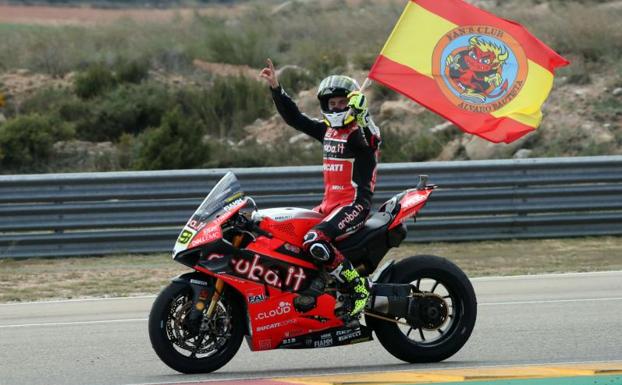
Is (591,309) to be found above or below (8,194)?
above

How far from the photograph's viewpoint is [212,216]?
7906mm

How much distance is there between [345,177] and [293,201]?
7103 millimetres

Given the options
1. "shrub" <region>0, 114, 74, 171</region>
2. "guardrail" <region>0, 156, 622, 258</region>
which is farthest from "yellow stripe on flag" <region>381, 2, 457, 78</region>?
"shrub" <region>0, 114, 74, 171</region>

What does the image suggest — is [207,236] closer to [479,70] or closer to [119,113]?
[479,70]

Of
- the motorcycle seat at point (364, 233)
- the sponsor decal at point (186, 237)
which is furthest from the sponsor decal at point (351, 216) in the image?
the sponsor decal at point (186, 237)

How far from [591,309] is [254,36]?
21973mm

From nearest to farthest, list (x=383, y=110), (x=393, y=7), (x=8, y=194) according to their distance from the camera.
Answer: (x=8, y=194)
(x=383, y=110)
(x=393, y=7)

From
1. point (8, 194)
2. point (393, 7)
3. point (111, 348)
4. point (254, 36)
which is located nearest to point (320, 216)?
point (111, 348)

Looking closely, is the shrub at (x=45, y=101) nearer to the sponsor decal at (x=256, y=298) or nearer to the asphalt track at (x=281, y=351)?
the asphalt track at (x=281, y=351)

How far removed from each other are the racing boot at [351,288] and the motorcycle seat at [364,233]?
4.7 inches

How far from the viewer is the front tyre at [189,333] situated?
777cm

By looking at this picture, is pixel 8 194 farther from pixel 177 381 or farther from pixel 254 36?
pixel 254 36

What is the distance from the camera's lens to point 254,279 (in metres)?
7.91

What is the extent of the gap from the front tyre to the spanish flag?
3.75 metres
